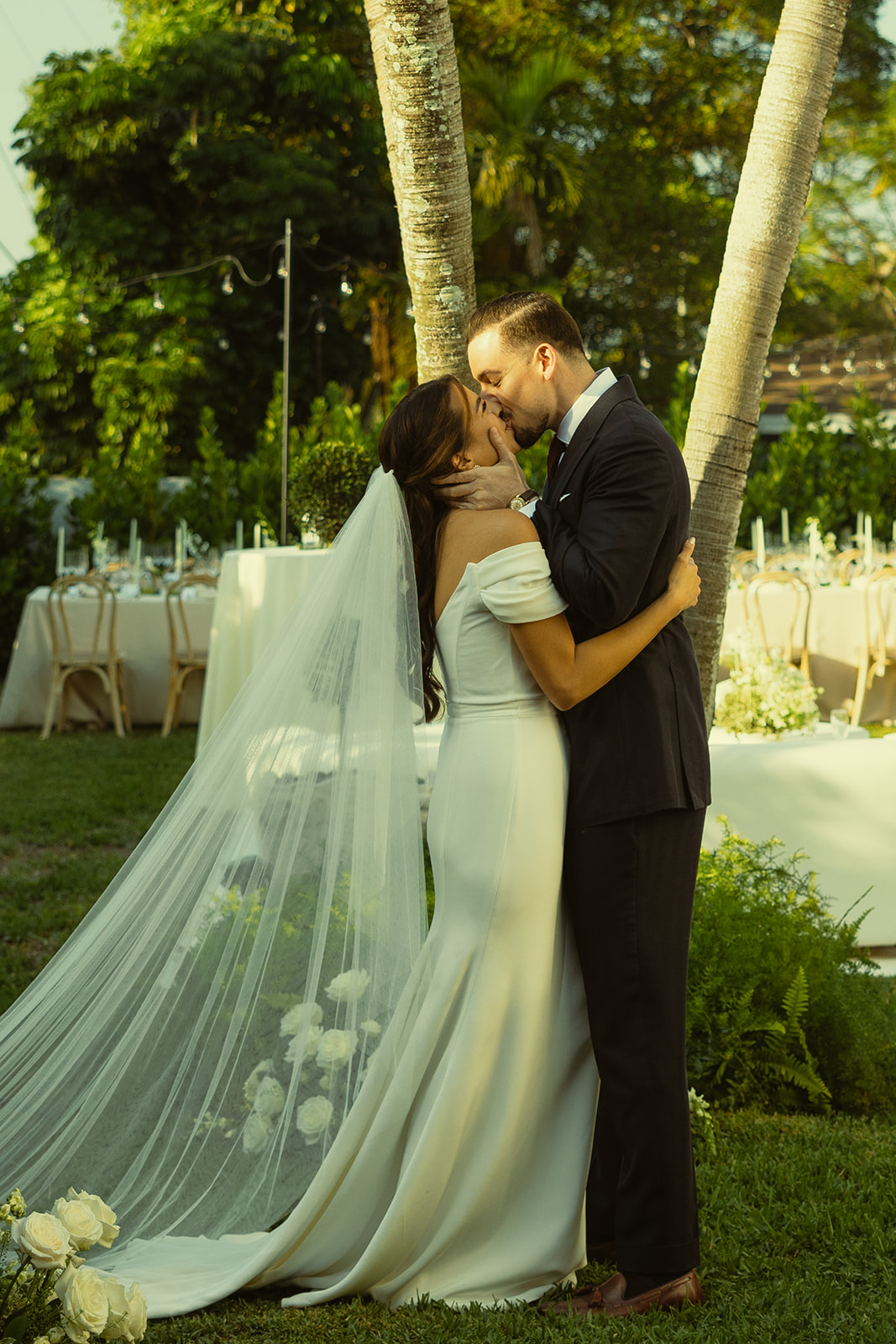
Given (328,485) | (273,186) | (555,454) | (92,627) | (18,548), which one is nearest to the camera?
(555,454)

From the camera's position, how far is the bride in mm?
2488

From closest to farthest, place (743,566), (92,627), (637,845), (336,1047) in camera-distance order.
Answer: (637,845)
(336,1047)
(92,627)
(743,566)

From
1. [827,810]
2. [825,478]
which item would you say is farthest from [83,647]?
[825,478]

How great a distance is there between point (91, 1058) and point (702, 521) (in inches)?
96.8

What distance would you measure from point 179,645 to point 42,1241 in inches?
350

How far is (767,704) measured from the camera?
5.74 metres

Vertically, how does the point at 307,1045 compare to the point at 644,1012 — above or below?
below

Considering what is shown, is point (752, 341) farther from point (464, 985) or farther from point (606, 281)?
point (606, 281)

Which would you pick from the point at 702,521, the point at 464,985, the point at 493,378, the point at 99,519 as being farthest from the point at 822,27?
the point at 99,519

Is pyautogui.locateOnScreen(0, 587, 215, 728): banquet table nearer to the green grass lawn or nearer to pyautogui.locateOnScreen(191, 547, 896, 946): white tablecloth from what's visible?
the green grass lawn

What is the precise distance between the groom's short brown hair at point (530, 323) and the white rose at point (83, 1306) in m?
1.95

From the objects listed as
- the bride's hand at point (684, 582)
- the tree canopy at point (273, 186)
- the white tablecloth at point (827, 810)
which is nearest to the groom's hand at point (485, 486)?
the bride's hand at point (684, 582)

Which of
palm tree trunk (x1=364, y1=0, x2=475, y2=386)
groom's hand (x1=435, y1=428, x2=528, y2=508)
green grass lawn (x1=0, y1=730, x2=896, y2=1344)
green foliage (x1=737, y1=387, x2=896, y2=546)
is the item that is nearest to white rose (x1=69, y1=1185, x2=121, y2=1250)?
green grass lawn (x1=0, y1=730, x2=896, y2=1344)

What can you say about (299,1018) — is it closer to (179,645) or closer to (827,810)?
(827,810)
